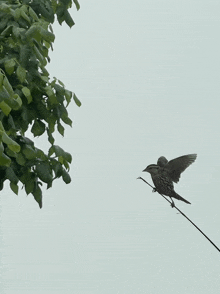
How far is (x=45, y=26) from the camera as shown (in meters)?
2.62

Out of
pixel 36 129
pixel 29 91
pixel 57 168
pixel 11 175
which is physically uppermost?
pixel 29 91

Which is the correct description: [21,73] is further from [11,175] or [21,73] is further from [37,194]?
[37,194]

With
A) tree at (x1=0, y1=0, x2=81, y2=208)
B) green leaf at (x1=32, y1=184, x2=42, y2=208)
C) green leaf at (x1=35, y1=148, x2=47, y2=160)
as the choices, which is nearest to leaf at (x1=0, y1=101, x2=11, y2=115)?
tree at (x1=0, y1=0, x2=81, y2=208)

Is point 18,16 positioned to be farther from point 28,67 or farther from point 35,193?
point 35,193

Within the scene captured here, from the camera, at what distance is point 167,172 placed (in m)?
2.43

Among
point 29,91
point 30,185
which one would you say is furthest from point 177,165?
point 30,185

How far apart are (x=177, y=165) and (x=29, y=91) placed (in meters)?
0.81

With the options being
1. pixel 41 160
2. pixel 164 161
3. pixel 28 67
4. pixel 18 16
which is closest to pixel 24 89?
pixel 28 67

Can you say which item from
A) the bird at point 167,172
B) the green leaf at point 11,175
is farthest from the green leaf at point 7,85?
the green leaf at point 11,175

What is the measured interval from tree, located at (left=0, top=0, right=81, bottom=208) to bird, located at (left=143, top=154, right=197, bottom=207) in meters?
0.67

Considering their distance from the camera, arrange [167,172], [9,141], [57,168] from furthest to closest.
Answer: [57,168], [167,172], [9,141]

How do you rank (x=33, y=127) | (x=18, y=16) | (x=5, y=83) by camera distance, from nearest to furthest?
(x=5, y=83) → (x=18, y=16) → (x=33, y=127)

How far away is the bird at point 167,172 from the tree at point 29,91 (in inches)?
26.3

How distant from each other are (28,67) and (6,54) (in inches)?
7.8
